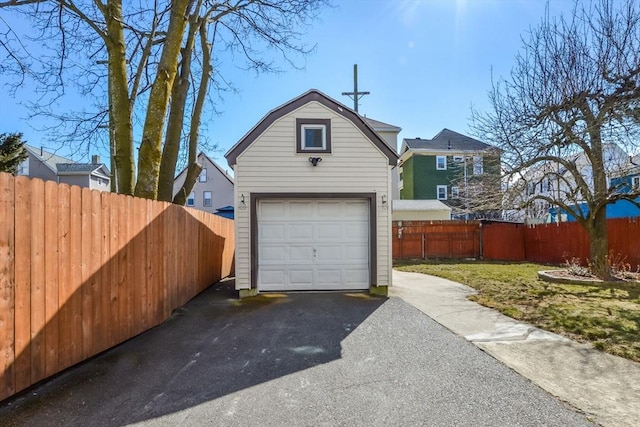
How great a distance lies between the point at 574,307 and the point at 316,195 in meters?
5.87

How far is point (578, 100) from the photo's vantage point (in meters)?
8.87

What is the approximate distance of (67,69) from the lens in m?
10.1

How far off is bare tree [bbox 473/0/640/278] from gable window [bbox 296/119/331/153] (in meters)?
5.16

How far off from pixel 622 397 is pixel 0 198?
19.7 ft

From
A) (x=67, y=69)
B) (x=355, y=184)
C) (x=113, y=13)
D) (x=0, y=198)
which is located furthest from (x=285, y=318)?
(x=67, y=69)

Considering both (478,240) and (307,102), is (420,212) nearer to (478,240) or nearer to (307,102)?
(478,240)

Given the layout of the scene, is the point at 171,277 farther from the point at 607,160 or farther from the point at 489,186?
Result: the point at 607,160

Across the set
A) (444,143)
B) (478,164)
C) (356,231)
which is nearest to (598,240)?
(478,164)

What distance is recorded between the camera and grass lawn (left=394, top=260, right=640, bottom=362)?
519cm

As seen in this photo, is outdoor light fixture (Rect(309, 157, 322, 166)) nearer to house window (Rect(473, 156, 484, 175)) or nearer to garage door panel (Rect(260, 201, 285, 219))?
garage door panel (Rect(260, 201, 285, 219))

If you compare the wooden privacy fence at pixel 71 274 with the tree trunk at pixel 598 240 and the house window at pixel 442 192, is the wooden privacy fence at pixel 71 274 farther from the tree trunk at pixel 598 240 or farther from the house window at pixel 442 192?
the house window at pixel 442 192

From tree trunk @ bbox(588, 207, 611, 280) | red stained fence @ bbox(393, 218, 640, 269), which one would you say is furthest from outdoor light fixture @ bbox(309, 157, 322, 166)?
red stained fence @ bbox(393, 218, 640, 269)

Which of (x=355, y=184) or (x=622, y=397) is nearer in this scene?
(x=622, y=397)

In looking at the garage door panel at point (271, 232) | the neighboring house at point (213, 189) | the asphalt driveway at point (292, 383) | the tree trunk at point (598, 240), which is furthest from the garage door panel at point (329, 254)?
the neighboring house at point (213, 189)
